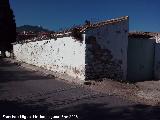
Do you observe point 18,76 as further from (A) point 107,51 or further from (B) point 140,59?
(B) point 140,59

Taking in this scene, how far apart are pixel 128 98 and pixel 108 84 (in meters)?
3.16

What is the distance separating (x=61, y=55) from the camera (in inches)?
831

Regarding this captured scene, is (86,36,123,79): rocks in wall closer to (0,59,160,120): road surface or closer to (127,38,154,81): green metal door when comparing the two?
(127,38,154,81): green metal door

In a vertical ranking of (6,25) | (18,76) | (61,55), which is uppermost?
(6,25)

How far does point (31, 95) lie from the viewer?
12.5m

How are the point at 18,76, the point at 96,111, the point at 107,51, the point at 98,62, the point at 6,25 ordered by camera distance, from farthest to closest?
the point at 6,25 → the point at 18,76 → the point at 107,51 → the point at 98,62 → the point at 96,111

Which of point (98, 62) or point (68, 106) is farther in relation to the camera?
point (98, 62)

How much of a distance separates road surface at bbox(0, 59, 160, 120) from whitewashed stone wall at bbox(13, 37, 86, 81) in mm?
3733

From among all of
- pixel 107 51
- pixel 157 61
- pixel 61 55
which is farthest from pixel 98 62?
pixel 61 55

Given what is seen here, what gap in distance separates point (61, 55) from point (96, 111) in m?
11.9

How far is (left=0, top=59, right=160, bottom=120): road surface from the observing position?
893 cm

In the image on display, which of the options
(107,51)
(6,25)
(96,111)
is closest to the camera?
(96,111)

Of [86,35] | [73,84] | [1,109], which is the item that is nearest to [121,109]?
[1,109]

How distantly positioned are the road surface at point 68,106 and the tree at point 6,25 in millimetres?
32813
